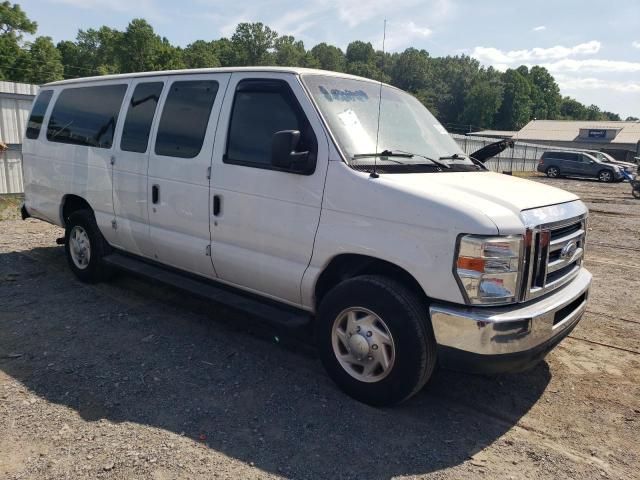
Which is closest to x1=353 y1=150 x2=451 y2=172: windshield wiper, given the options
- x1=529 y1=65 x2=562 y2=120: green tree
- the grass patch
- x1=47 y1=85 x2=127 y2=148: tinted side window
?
x1=47 y1=85 x2=127 y2=148: tinted side window

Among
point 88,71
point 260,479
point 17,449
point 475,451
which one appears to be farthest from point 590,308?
point 88,71

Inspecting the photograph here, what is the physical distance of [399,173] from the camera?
3.58m

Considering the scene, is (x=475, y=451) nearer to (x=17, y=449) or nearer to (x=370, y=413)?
(x=370, y=413)

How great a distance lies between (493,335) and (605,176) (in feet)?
98.1

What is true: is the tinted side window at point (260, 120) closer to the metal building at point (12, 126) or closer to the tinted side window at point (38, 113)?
the tinted side window at point (38, 113)

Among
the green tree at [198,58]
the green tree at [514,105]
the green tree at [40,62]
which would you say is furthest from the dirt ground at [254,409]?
the green tree at [514,105]

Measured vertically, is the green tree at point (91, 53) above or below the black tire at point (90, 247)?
above

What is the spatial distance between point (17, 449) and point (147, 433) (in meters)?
0.72

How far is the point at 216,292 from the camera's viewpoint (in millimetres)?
4406

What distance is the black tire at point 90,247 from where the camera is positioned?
5621 millimetres

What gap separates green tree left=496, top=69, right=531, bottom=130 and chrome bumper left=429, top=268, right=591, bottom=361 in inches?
4822

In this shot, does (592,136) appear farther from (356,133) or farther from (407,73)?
(356,133)

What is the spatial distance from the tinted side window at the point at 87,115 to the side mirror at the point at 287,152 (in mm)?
2558

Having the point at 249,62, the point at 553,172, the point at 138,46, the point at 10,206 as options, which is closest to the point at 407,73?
the point at 10,206
